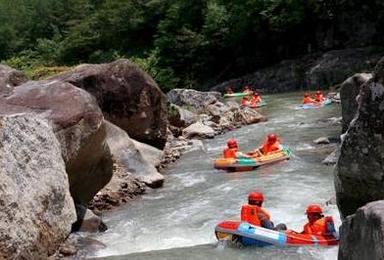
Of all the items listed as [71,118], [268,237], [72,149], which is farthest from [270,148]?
[71,118]

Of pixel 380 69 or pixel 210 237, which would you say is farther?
pixel 210 237

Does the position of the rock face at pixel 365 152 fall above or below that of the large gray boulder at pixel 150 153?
above

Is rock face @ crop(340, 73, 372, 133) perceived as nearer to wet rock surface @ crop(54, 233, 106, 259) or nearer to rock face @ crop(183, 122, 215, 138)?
rock face @ crop(183, 122, 215, 138)

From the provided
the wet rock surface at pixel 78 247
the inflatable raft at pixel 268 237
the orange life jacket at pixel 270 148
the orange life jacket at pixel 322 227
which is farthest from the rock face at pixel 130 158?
the orange life jacket at pixel 322 227

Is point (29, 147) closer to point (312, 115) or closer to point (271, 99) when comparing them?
point (312, 115)

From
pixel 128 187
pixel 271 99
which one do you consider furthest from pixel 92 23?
pixel 128 187

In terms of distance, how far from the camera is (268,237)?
824cm

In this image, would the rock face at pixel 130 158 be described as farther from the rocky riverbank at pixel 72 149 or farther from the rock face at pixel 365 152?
the rock face at pixel 365 152

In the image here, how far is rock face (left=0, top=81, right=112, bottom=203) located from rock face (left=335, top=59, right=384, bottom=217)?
12.8 ft

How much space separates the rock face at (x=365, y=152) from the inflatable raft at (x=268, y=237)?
1.22 meters

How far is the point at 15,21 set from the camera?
65.4m

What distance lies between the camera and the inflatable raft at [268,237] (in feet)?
26.6

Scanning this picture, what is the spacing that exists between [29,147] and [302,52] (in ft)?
109

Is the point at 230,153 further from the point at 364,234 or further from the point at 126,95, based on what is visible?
the point at 364,234
